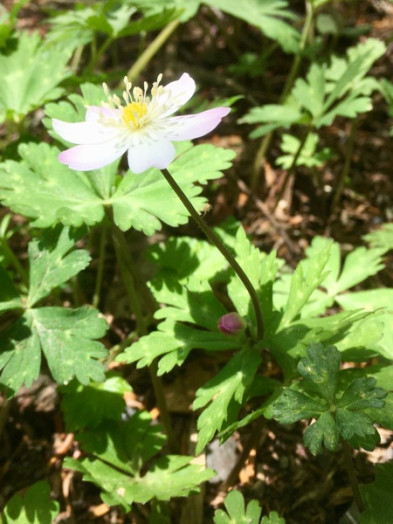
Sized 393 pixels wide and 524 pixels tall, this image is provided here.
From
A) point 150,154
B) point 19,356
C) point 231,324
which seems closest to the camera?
point 150,154

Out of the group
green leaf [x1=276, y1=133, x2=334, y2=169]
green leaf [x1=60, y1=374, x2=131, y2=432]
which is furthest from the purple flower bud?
green leaf [x1=276, y1=133, x2=334, y2=169]

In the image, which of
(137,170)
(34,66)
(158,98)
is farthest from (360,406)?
(34,66)

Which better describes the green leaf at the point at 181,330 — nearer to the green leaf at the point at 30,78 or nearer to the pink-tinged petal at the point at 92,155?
the pink-tinged petal at the point at 92,155

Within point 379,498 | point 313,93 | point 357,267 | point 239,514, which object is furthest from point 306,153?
point 239,514

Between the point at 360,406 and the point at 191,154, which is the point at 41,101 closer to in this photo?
the point at 191,154

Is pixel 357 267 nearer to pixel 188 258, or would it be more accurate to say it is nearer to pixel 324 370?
pixel 188 258

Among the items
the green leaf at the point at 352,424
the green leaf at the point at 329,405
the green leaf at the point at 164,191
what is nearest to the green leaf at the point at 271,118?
the green leaf at the point at 164,191
